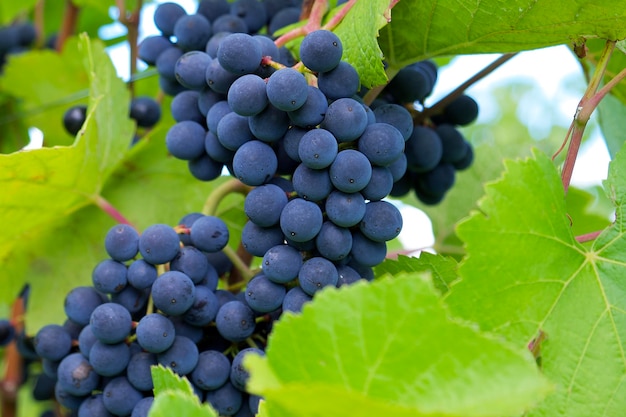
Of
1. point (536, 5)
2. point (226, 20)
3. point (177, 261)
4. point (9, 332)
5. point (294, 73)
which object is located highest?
point (536, 5)

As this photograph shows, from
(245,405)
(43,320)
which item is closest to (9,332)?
(43,320)

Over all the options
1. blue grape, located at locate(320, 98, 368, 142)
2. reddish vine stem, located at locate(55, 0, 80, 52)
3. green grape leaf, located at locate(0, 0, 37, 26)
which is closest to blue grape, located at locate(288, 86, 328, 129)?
blue grape, located at locate(320, 98, 368, 142)

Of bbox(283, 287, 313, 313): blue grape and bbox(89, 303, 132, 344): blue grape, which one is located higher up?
bbox(283, 287, 313, 313): blue grape

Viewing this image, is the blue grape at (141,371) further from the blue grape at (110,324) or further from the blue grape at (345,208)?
the blue grape at (345,208)

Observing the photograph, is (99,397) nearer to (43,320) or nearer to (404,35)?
(43,320)

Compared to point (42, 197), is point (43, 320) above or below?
below

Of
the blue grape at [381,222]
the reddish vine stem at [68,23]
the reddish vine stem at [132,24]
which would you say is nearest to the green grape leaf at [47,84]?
the reddish vine stem at [68,23]

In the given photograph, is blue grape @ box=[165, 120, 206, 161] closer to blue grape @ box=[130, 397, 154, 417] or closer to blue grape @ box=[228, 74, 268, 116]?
blue grape @ box=[228, 74, 268, 116]
